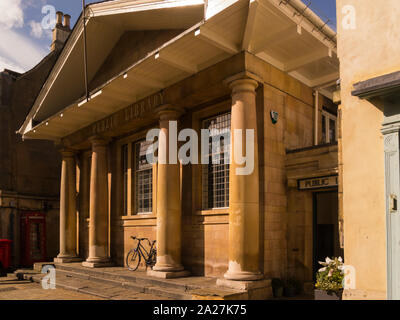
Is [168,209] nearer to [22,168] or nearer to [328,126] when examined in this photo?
[328,126]

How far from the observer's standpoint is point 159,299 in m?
9.99

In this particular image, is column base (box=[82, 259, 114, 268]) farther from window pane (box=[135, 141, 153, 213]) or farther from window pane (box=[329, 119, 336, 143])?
window pane (box=[329, 119, 336, 143])

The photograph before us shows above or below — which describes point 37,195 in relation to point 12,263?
above

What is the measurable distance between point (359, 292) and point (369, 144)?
2.36 metres

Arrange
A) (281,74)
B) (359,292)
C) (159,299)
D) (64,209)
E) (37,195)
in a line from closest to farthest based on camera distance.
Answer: (359,292) → (159,299) → (281,74) → (64,209) → (37,195)

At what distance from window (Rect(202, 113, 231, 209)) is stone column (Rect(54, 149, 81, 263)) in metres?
8.81

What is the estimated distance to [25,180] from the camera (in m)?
21.5

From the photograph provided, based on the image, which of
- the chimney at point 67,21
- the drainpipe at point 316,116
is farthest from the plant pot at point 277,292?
the chimney at point 67,21

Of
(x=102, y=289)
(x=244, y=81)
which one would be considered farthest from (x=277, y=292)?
(x=244, y=81)

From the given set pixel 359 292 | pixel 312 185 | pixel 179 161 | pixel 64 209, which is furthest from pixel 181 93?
pixel 64 209

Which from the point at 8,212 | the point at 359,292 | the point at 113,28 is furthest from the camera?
the point at 8,212

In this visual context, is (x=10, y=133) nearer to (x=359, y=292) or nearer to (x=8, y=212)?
(x=8, y=212)

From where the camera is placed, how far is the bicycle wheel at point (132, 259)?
46.1 feet

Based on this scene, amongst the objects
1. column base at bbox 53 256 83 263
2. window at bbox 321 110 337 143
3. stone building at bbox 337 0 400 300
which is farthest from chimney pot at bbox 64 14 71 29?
stone building at bbox 337 0 400 300
